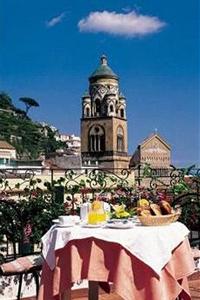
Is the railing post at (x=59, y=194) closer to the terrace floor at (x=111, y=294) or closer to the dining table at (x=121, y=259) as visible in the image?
the terrace floor at (x=111, y=294)

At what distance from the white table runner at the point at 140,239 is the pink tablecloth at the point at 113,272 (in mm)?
28

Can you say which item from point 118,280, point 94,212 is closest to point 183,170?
point 94,212

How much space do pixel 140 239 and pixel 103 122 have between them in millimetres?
69339

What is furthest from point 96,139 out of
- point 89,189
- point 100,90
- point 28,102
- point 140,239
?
point 140,239

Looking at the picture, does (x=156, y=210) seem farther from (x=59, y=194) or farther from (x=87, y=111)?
(x=87, y=111)

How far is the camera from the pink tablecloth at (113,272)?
2844 mm

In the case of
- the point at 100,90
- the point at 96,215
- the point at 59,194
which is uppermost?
the point at 100,90

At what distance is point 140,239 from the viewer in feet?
9.52

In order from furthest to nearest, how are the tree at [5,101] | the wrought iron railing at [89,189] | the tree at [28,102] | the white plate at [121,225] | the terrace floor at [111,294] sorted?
1. the tree at [28,102]
2. the tree at [5,101]
3. the wrought iron railing at [89,189]
4. the terrace floor at [111,294]
5. the white plate at [121,225]

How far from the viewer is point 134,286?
9.36 ft

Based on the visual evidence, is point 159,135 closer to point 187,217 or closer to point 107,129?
point 107,129

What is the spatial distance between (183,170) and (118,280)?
2.82m

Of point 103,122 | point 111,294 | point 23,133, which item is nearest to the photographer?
point 111,294

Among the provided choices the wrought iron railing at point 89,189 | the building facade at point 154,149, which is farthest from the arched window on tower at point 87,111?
the wrought iron railing at point 89,189
